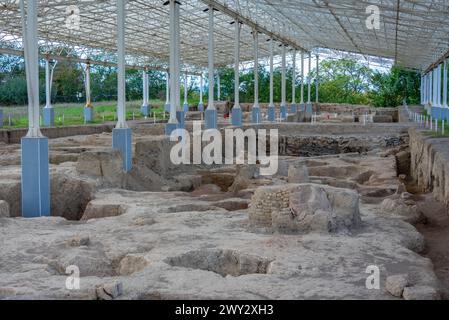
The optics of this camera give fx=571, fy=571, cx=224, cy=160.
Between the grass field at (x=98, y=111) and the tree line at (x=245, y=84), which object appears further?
the tree line at (x=245, y=84)

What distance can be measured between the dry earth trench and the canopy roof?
415 inches

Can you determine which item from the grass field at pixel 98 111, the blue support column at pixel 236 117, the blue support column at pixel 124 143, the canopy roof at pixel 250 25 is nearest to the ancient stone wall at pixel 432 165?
the canopy roof at pixel 250 25

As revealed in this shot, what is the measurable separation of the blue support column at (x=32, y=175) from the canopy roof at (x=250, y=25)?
13.2m

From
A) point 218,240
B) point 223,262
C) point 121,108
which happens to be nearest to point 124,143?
point 121,108

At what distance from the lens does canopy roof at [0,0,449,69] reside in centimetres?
2384

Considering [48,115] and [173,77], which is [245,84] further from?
[173,77]

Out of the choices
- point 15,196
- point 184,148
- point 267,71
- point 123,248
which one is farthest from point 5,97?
point 123,248

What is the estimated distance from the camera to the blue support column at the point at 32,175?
36.5 feet

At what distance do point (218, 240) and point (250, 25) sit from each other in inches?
896

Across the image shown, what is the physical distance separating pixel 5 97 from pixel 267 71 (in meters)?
26.8

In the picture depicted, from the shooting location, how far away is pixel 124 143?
15.8 metres

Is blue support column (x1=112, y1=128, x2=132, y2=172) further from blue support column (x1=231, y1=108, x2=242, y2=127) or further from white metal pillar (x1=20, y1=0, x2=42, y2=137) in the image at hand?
blue support column (x1=231, y1=108, x2=242, y2=127)

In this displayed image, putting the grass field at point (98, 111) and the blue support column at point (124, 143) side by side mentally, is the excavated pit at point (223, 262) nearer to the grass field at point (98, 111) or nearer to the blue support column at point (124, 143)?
the blue support column at point (124, 143)

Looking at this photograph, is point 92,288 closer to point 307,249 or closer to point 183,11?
point 307,249
